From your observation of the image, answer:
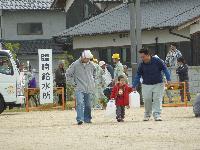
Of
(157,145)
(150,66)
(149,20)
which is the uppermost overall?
(149,20)

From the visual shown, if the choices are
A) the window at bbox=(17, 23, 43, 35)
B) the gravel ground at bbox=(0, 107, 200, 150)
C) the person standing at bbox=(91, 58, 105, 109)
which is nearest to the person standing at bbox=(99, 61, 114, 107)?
the person standing at bbox=(91, 58, 105, 109)

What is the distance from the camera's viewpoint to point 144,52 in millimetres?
18234

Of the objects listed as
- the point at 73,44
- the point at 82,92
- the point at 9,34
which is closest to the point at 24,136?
the point at 82,92

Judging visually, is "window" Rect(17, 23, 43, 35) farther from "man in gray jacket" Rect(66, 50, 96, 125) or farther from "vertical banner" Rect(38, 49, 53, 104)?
"man in gray jacket" Rect(66, 50, 96, 125)

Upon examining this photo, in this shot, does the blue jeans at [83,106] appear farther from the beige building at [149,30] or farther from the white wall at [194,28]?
the white wall at [194,28]

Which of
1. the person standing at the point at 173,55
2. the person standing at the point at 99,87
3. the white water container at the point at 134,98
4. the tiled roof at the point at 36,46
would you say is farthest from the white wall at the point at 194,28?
the tiled roof at the point at 36,46

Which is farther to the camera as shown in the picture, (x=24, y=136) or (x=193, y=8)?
(x=193, y=8)

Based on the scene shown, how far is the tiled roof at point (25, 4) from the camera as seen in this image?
50.1m

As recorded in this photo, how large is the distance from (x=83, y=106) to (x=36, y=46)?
107 feet

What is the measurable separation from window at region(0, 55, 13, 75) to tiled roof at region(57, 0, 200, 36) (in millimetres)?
12811

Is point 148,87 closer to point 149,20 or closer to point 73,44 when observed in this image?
point 149,20

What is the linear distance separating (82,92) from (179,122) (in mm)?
2598

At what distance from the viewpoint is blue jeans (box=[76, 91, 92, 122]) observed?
18.0 meters

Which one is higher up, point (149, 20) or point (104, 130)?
point (149, 20)
